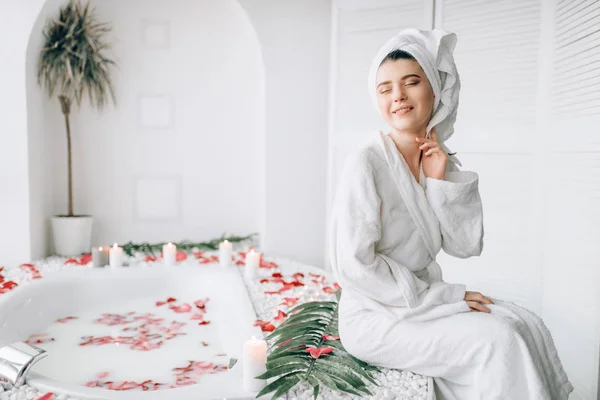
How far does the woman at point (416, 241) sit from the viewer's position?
1.35 m

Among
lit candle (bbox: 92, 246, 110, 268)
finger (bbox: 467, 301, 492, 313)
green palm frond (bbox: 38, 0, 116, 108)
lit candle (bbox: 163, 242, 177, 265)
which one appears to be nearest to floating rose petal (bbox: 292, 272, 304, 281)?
lit candle (bbox: 163, 242, 177, 265)

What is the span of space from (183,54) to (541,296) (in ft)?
10.7

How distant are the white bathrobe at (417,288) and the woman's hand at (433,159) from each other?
0.03 m

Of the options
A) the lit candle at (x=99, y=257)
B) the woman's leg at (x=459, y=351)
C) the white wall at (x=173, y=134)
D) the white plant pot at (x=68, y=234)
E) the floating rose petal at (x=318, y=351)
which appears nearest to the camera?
the woman's leg at (x=459, y=351)

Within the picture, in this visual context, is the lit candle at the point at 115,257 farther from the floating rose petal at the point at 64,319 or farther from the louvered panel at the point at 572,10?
the louvered panel at the point at 572,10

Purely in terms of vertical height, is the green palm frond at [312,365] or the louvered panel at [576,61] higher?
the louvered panel at [576,61]

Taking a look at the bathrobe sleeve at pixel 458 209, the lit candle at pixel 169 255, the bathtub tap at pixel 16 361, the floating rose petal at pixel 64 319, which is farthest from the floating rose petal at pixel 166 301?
the bathrobe sleeve at pixel 458 209

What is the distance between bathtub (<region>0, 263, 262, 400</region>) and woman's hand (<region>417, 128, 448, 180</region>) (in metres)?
0.86

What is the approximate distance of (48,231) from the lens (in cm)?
383

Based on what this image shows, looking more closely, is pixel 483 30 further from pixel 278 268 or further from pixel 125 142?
pixel 125 142

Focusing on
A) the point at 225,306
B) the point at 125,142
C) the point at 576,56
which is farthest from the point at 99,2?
the point at 576,56

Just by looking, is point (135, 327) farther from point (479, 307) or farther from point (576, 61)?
point (576, 61)

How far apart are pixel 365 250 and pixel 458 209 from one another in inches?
12.6

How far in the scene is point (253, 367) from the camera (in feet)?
4.89
